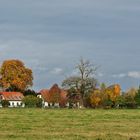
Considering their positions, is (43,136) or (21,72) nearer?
(43,136)

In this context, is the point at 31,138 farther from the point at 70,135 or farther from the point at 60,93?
the point at 60,93

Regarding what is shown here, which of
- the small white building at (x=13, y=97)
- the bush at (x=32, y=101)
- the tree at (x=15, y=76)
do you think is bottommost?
the bush at (x=32, y=101)

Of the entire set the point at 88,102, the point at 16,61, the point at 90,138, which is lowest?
the point at 90,138

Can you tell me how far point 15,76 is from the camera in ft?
454

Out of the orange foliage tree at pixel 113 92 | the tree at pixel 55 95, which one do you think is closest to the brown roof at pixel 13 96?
the tree at pixel 55 95

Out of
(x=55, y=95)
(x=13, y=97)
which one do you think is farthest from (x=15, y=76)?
(x=55, y=95)

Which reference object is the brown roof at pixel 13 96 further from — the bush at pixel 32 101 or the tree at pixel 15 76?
the bush at pixel 32 101

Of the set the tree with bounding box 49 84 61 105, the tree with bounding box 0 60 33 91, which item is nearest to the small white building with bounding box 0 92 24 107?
the tree with bounding box 0 60 33 91

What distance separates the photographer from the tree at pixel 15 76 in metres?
138

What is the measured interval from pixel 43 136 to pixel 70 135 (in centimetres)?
135

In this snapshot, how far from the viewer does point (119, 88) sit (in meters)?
150

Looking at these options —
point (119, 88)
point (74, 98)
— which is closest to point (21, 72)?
point (74, 98)

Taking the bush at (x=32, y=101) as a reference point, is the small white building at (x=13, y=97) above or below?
above

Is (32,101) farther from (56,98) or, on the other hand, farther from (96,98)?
(56,98)
